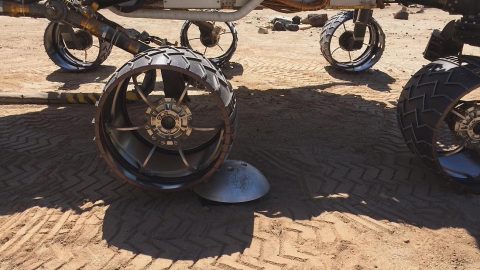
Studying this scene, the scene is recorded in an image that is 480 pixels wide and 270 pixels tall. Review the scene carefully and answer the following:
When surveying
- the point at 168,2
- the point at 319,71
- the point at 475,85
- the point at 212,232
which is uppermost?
the point at 168,2

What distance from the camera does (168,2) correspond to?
4324 mm

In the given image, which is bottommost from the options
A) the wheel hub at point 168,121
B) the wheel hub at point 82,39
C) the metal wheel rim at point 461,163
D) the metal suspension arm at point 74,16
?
the metal wheel rim at point 461,163

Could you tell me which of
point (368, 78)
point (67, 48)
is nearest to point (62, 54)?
point (67, 48)

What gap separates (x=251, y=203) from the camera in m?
3.47

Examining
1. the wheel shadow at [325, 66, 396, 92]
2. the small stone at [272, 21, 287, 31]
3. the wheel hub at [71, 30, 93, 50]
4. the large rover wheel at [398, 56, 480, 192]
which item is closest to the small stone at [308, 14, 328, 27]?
the small stone at [272, 21, 287, 31]

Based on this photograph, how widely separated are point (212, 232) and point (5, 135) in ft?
10.2

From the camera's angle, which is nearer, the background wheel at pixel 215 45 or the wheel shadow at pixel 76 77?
the wheel shadow at pixel 76 77

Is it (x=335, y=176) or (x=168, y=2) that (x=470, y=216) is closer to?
(x=335, y=176)

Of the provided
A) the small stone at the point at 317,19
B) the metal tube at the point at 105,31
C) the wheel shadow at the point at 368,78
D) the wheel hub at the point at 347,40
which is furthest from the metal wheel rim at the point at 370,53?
the small stone at the point at 317,19

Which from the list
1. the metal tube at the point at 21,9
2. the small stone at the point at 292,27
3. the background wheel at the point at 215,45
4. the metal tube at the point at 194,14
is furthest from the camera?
the small stone at the point at 292,27

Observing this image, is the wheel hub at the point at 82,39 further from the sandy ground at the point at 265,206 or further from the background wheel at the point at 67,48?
the sandy ground at the point at 265,206

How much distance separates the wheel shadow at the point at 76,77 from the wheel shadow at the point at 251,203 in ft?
4.70

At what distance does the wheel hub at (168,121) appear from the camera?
3336 mm

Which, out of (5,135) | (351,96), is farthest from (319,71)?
(5,135)
